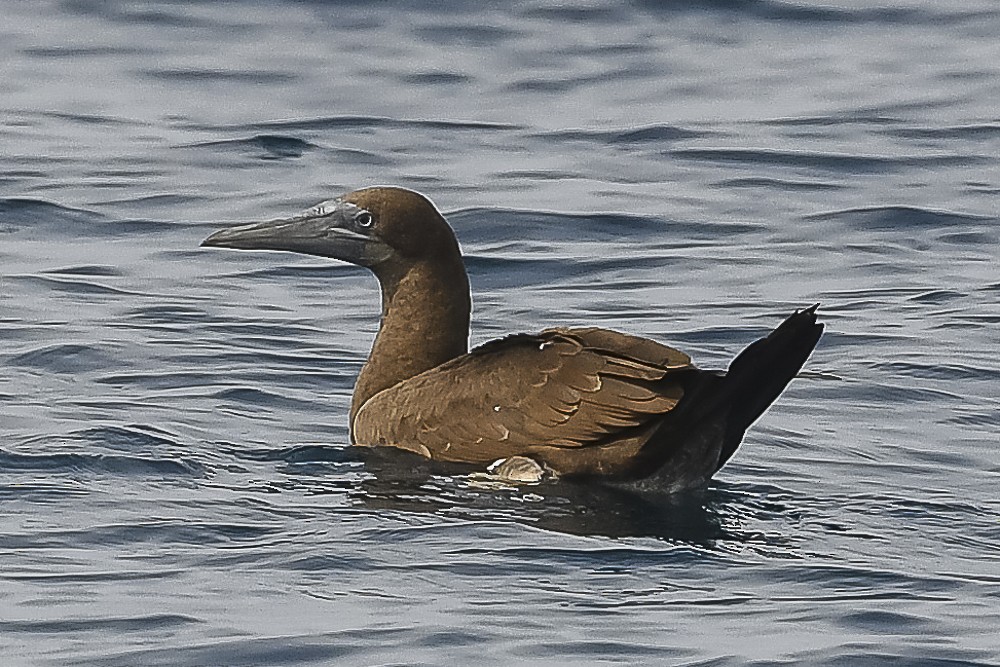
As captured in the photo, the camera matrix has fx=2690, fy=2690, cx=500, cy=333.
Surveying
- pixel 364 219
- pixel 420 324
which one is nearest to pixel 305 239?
pixel 364 219

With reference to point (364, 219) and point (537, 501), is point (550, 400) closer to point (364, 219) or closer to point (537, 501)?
point (537, 501)

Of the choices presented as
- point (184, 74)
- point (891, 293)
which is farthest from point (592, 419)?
point (184, 74)

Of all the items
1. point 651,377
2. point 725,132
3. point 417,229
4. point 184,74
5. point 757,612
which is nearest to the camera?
point 757,612

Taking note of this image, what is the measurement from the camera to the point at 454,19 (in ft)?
66.1

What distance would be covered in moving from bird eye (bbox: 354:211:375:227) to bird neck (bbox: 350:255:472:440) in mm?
Answer: 224

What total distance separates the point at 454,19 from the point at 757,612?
13.3 m

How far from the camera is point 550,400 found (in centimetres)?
865

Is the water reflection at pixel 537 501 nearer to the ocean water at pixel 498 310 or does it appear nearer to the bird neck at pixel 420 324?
the ocean water at pixel 498 310

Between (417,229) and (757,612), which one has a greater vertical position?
(417,229)

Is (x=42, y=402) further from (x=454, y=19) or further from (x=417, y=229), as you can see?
(x=454, y=19)

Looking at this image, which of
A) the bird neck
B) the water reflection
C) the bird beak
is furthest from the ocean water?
the bird beak

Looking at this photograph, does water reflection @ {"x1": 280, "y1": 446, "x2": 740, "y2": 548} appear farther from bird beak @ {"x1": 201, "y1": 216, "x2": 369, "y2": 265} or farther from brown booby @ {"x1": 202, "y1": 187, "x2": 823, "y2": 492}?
bird beak @ {"x1": 201, "y1": 216, "x2": 369, "y2": 265}

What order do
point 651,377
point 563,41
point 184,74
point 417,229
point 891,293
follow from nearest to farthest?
point 651,377, point 417,229, point 891,293, point 184,74, point 563,41

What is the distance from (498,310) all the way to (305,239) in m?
2.38
